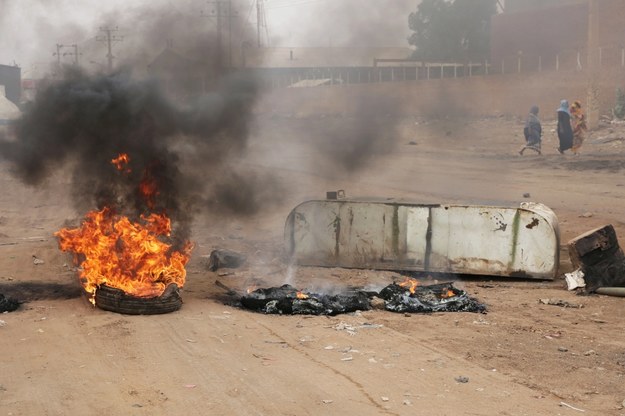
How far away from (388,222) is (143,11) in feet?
19.2

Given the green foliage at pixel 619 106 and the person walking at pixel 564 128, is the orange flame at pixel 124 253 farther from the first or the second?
the green foliage at pixel 619 106

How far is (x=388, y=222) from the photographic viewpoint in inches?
415

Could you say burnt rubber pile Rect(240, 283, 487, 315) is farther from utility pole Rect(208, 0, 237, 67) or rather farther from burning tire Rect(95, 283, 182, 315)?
utility pole Rect(208, 0, 237, 67)

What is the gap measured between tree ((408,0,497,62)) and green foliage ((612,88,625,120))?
20.3 meters

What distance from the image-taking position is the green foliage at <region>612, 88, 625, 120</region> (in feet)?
100

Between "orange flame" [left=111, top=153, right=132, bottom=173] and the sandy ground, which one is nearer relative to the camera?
the sandy ground

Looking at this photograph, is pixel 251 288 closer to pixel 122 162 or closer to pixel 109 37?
pixel 122 162

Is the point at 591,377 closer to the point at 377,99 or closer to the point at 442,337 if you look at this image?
the point at 442,337

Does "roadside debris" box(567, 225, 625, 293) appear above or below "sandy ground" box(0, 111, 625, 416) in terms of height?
above

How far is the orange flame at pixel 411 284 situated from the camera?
9093mm

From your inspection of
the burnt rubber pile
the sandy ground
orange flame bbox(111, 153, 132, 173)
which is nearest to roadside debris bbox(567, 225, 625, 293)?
the sandy ground

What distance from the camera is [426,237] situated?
10.4 m

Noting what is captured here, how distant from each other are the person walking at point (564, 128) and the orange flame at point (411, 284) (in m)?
14.6

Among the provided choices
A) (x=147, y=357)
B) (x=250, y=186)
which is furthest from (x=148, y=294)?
(x=250, y=186)
